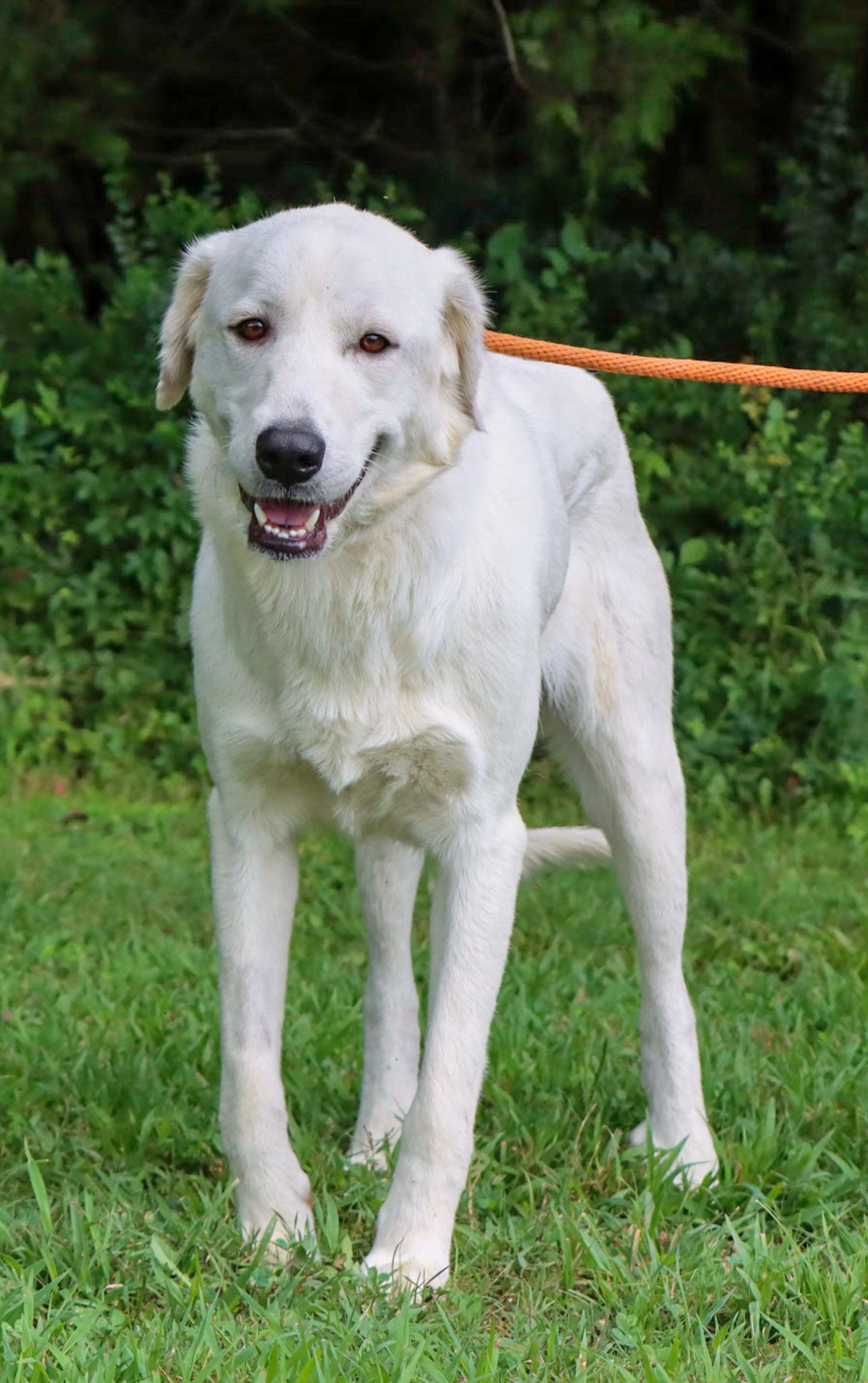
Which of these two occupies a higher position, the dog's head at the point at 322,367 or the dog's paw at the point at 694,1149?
the dog's head at the point at 322,367

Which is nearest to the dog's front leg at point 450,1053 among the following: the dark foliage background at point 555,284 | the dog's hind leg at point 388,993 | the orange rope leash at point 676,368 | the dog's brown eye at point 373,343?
the dog's hind leg at point 388,993

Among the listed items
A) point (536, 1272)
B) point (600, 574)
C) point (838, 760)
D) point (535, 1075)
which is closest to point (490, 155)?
point (838, 760)

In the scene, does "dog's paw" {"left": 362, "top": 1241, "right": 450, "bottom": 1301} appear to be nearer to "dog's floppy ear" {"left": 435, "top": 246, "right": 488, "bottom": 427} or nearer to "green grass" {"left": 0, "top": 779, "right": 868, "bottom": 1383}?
"green grass" {"left": 0, "top": 779, "right": 868, "bottom": 1383}

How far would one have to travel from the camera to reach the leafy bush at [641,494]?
632 centimetres

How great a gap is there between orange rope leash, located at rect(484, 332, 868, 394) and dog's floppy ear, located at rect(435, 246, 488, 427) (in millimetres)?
505

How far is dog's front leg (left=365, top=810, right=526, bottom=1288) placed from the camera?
2846 mm

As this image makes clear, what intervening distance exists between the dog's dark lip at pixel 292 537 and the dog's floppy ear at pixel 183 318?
41cm

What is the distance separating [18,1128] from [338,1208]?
0.69m

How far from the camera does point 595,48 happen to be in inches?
243

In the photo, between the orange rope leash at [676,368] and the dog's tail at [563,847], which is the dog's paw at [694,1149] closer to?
Answer: the dog's tail at [563,847]

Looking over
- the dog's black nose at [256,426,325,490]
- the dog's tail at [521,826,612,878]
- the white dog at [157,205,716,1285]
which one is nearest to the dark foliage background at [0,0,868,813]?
the dog's tail at [521,826,612,878]

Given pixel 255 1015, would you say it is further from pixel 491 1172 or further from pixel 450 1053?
pixel 491 1172

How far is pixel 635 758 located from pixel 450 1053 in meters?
Answer: 0.92

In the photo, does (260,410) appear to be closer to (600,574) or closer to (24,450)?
(600,574)
